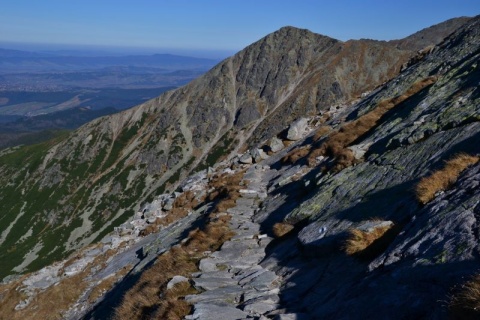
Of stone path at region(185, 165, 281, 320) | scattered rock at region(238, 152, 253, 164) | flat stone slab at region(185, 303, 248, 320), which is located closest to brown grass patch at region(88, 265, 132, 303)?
stone path at region(185, 165, 281, 320)

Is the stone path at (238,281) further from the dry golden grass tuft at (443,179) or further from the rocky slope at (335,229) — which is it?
the dry golden grass tuft at (443,179)

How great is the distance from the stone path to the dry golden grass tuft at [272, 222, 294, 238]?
472 mm

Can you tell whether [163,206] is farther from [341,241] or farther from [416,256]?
[416,256]

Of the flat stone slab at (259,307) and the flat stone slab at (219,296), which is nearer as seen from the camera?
the flat stone slab at (259,307)

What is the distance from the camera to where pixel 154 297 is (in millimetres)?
14703

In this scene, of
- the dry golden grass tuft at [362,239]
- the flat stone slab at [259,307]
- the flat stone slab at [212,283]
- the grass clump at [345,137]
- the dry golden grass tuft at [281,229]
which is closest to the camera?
the flat stone slab at [259,307]

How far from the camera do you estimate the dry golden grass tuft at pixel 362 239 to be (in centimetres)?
1205

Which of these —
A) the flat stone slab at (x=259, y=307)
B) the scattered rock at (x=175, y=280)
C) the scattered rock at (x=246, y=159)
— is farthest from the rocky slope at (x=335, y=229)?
the scattered rock at (x=175, y=280)

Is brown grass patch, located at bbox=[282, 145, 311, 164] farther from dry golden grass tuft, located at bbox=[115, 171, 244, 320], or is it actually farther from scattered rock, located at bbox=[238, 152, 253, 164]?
dry golden grass tuft, located at bbox=[115, 171, 244, 320]

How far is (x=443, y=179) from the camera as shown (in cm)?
1195

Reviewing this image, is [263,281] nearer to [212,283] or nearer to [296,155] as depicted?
[212,283]

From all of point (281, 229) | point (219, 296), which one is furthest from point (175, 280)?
point (281, 229)

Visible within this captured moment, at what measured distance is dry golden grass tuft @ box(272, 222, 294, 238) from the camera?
18.0 m

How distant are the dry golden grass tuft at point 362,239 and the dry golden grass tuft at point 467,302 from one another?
5206 mm
